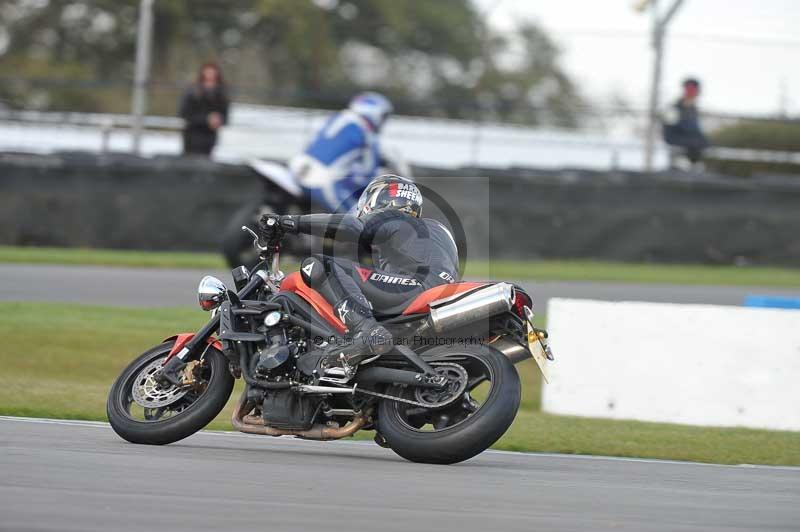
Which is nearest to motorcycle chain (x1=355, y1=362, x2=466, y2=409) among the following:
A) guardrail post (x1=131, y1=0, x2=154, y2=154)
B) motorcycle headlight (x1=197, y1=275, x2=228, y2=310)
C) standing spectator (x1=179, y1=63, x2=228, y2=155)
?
motorcycle headlight (x1=197, y1=275, x2=228, y2=310)

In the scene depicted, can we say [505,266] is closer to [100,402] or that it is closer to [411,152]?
[411,152]

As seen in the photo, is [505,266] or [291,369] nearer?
[291,369]

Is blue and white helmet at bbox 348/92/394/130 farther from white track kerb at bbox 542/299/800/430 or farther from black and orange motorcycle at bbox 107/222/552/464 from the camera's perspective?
black and orange motorcycle at bbox 107/222/552/464

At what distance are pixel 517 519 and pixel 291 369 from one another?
6.54ft

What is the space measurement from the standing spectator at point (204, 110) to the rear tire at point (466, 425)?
10.4 meters

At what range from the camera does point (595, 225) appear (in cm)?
1667

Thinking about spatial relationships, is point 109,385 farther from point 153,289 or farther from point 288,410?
point 288,410

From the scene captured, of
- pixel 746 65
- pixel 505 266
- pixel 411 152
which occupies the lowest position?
pixel 505 266

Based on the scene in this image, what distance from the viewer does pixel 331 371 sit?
6430mm

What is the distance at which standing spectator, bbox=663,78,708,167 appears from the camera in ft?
54.8

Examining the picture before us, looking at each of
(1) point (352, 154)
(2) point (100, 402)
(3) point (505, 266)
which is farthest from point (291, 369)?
(3) point (505, 266)

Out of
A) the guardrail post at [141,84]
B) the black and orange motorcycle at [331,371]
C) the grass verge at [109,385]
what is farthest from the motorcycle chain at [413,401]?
the guardrail post at [141,84]

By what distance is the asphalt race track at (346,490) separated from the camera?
4637mm

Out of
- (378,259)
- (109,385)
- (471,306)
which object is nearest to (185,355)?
(378,259)
